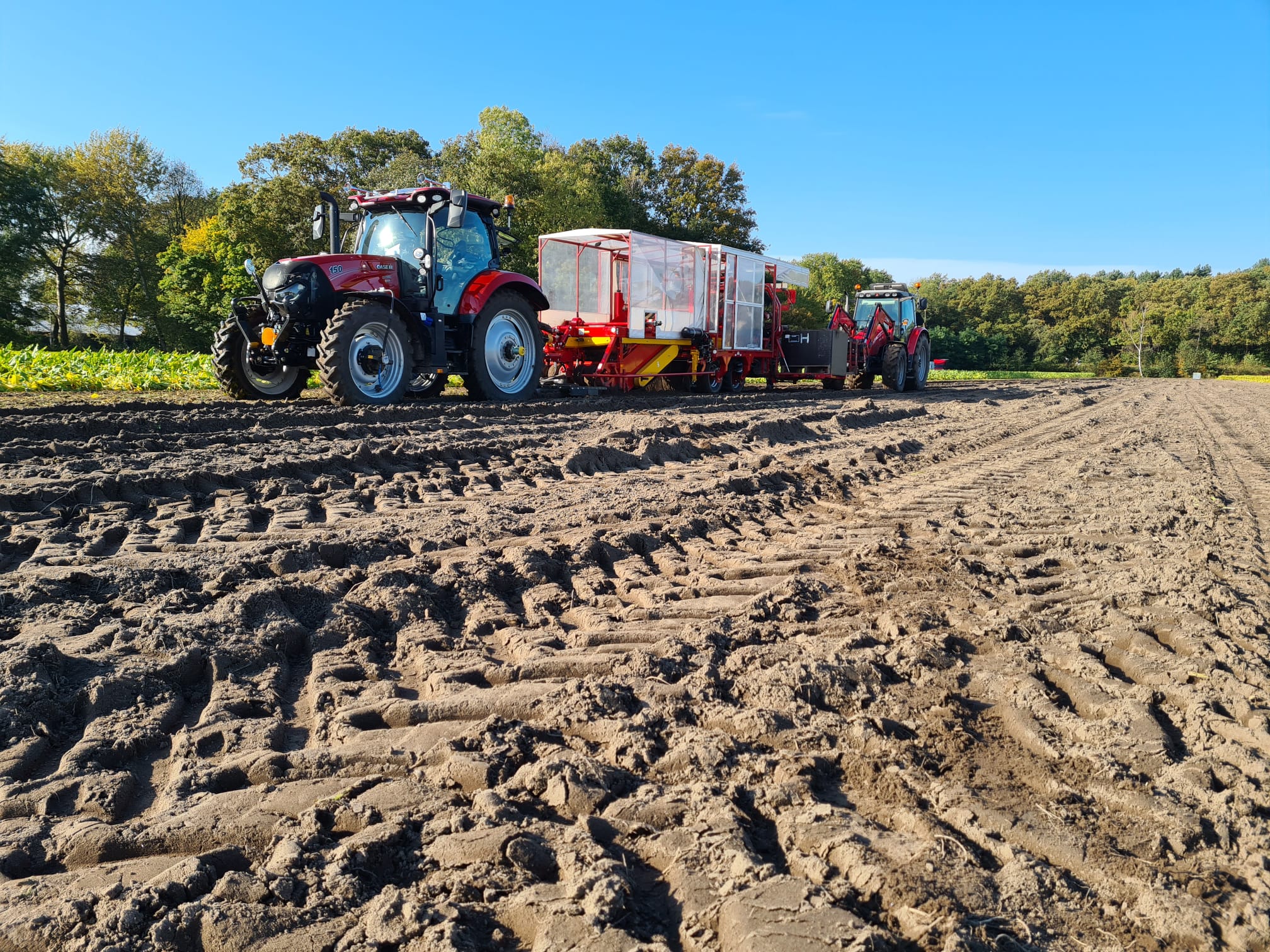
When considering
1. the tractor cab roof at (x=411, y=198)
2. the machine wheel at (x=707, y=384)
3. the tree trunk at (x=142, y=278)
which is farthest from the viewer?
the tree trunk at (x=142, y=278)

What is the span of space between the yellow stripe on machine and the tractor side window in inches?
167

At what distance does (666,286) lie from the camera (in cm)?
1453

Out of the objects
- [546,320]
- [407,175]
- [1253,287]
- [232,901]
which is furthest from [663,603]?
[1253,287]

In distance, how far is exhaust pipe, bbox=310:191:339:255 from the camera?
1022cm

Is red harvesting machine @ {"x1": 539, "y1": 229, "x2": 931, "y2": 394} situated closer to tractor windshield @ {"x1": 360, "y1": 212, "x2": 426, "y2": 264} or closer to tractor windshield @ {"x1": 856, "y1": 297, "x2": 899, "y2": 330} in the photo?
tractor windshield @ {"x1": 856, "y1": 297, "x2": 899, "y2": 330}

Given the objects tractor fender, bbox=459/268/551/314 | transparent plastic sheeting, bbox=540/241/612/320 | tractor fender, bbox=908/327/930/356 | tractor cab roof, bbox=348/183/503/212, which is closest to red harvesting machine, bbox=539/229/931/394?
transparent plastic sheeting, bbox=540/241/612/320

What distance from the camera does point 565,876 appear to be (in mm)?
1866

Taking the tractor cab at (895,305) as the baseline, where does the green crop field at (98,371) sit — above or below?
below

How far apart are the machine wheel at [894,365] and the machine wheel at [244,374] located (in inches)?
542

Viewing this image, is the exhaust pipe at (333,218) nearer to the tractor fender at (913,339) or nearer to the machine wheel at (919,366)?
the tractor fender at (913,339)

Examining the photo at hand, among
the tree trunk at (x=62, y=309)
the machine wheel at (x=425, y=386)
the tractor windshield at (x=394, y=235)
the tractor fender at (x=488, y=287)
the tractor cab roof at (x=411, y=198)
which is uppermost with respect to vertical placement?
the tree trunk at (x=62, y=309)

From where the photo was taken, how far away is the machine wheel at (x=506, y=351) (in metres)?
10.6

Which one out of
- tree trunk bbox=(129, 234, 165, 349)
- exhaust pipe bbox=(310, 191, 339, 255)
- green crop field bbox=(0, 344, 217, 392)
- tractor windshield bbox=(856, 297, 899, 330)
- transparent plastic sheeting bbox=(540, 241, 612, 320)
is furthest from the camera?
tree trunk bbox=(129, 234, 165, 349)

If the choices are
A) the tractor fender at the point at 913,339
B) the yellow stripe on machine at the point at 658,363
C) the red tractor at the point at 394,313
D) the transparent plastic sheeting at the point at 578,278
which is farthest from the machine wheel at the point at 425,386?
the tractor fender at the point at 913,339
